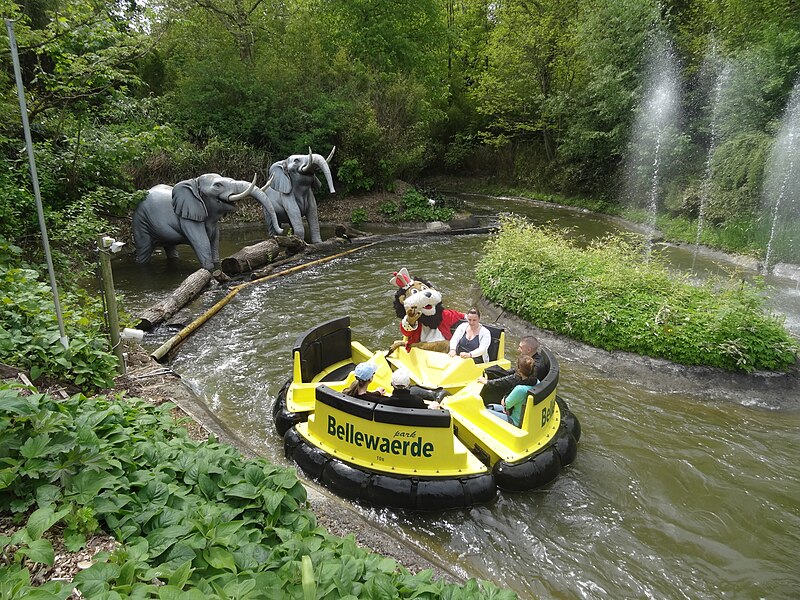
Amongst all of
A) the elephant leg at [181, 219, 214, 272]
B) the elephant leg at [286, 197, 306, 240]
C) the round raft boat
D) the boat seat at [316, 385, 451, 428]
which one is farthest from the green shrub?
Result: the boat seat at [316, 385, 451, 428]

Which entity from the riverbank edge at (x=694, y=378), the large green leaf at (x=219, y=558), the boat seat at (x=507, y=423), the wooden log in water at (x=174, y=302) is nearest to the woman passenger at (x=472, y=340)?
the boat seat at (x=507, y=423)

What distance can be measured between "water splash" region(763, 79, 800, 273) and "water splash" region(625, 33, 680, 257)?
4.54 metres

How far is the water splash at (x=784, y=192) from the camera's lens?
12570 mm

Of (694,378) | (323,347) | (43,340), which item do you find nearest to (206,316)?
(323,347)

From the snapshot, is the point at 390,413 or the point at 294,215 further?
the point at 294,215

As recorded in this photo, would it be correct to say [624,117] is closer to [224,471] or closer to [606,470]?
[606,470]

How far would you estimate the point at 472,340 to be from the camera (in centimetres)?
609

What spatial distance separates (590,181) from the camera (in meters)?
22.8

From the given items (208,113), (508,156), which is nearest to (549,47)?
(508,156)

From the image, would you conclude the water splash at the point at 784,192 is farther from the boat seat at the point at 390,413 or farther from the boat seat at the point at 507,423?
the boat seat at the point at 390,413

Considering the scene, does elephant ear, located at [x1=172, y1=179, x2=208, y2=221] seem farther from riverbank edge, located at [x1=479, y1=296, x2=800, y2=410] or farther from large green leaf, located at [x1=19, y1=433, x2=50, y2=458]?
large green leaf, located at [x1=19, y1=433, x2=50, y2=458]

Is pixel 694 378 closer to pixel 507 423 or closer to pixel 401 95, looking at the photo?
pixel 507 423

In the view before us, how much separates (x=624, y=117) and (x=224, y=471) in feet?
69.6

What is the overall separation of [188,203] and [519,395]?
9137 millimetres
